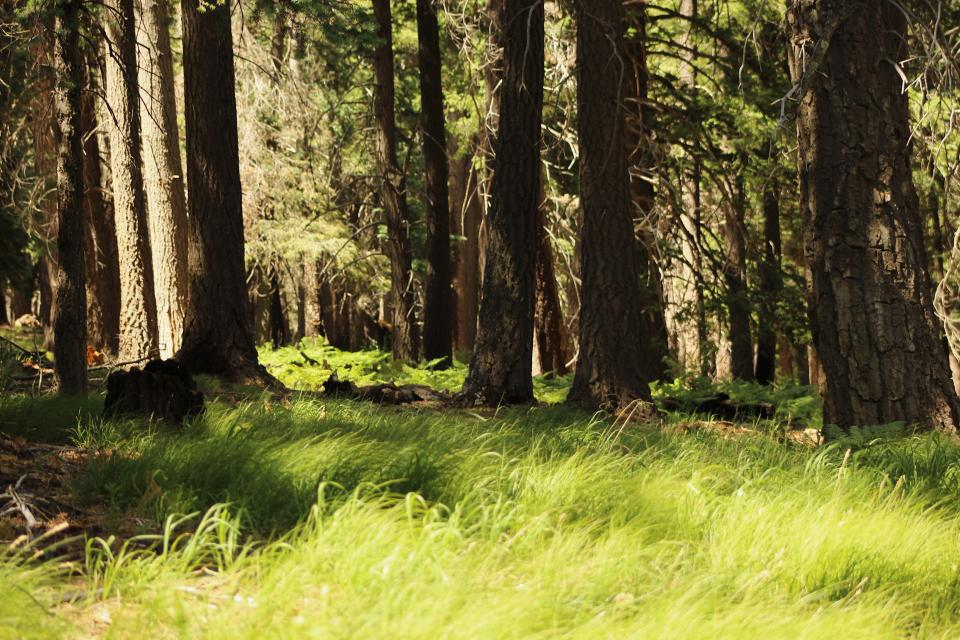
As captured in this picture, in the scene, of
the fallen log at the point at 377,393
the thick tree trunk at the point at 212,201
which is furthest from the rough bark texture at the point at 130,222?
the fallen log at the point at 377,393

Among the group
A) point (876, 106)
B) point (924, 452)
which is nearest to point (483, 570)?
point (924, 452)

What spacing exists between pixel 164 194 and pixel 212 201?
3.04 meters

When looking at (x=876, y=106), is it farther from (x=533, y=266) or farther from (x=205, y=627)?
(x=205, y=627)

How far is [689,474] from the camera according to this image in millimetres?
5230

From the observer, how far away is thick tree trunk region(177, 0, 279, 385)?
10227mm

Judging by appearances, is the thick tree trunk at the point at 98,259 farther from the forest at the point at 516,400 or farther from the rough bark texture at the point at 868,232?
the rough bark texture at the point at 868,232

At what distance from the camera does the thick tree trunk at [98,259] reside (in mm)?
14945

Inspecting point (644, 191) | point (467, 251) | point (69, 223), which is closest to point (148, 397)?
point (69, 223)

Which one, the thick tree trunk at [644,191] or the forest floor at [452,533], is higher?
the thick tree trunk at [644,191]

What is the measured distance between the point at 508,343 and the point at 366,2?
1144 cm

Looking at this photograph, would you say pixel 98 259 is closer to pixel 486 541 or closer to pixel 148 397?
pixel 148 397

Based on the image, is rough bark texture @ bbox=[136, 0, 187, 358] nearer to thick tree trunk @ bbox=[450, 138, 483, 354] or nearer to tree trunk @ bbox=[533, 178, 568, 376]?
tree trunk @ bbox=[533, 178, 568, 376]

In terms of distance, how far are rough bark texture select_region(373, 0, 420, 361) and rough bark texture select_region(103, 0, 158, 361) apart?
12.4 feet

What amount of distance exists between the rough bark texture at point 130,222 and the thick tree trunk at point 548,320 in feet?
18.8
